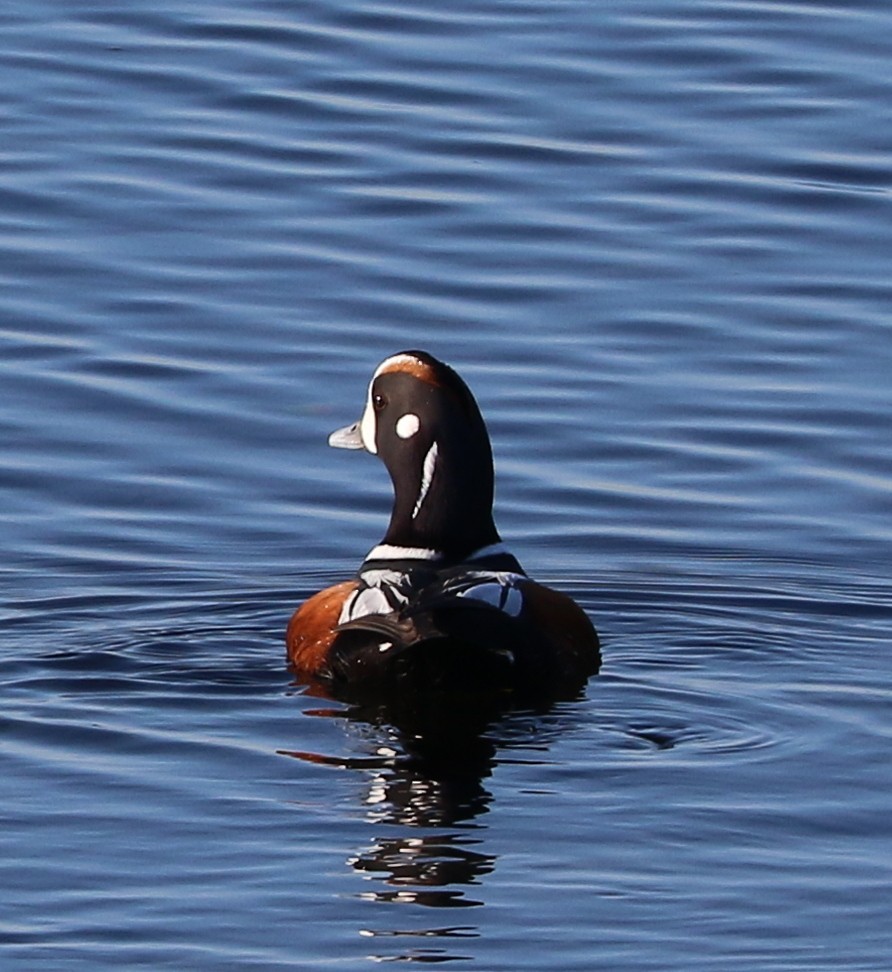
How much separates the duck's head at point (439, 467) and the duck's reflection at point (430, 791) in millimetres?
886

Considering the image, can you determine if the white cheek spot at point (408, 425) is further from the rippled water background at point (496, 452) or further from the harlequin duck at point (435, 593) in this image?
the rippled water background at point (496, 452)

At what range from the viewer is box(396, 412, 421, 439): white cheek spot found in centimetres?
1163

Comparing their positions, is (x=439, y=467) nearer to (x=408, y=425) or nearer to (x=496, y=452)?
(x=408, y=425)

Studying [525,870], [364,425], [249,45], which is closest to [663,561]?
[364,425]

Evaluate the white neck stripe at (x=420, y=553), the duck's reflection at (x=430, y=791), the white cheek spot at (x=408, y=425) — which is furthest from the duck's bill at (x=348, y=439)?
the duck's reflection at (x=430, y=791)

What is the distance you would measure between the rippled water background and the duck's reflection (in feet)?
0.07

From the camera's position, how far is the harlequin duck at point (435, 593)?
10570mm

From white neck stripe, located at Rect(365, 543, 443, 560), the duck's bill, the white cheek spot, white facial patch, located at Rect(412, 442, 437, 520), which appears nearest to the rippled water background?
white neck stripe, located at Rect(365, 543, 443, 560)

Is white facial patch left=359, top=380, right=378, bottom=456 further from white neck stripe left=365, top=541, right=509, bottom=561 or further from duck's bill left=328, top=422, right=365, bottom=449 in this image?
white neck stripe left=365, top=541, right=509, bottom=561

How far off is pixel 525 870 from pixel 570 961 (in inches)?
29.2

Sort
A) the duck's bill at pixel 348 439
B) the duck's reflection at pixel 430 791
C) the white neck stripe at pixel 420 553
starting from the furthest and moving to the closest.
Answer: the duck's bill at pixel 348 439, the white neck stripe at pixel 420 553, the duck's reflection at pixel 430 791

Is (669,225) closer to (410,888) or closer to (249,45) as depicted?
(249,45)

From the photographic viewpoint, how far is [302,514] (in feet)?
44.5

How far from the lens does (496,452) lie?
565 inches
